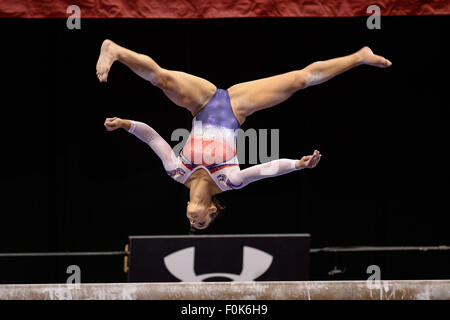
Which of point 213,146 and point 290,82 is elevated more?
point 290,82

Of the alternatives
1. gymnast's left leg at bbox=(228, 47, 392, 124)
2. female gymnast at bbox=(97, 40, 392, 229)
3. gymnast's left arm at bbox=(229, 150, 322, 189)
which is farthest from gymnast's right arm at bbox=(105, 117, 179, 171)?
gymnast's left leg at bbox=(228, 47, 392, 124)

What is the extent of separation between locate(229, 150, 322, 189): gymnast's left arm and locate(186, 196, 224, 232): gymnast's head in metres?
0.28

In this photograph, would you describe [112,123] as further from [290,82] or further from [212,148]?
[290,82]

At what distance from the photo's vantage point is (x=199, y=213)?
14.9 feet

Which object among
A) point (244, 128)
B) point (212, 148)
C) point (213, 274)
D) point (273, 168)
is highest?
point (244, 128)

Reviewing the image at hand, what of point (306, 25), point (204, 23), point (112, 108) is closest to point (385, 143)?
point (306, 25)

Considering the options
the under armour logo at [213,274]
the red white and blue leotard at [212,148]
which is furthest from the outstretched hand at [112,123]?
the under armour logo at [213,274]

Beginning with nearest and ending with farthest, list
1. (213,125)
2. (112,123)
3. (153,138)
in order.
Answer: (112,123), (153,138), (213,125)

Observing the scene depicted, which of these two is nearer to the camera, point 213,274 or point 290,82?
point 290,82

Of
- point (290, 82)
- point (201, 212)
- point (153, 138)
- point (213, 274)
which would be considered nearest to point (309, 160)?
point (290, 82)

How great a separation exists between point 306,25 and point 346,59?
204 cm

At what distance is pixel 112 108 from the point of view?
6.52 meters

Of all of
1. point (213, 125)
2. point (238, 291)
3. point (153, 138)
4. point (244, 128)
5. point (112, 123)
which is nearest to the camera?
point (238, 291)

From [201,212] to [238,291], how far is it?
0.74 meters
